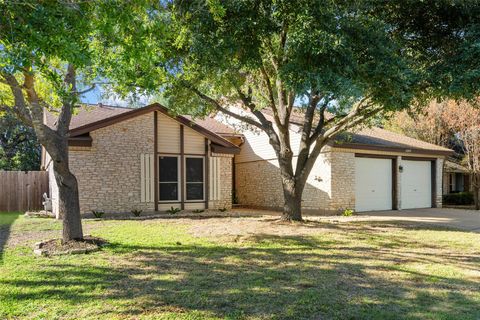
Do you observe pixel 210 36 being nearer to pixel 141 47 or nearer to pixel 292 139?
pixel 141 47

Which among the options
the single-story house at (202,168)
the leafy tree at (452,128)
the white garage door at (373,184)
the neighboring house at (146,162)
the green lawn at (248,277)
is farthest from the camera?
the leafy tree at (452,128)

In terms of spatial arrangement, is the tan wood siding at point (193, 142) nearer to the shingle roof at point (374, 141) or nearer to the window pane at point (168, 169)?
the window pane at point (168, 169)

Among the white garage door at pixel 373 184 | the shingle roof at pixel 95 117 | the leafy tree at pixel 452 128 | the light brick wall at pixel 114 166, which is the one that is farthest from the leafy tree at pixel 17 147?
the leafy tree at pixel 452 128

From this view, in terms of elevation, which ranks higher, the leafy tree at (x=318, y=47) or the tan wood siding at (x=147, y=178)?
the leafy tree at (x=318, y=47)

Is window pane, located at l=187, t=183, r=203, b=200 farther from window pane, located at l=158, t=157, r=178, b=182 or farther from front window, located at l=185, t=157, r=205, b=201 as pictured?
window pane, located at l=158, t=157, r=178, b=182

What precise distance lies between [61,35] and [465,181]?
29.8m

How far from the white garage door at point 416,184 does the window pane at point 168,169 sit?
10199mm

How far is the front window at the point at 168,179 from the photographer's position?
15.8m

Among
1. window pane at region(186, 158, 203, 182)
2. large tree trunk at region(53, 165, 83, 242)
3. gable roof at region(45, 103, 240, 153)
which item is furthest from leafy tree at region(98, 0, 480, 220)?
window pane at region(186, 158, 203, 182)

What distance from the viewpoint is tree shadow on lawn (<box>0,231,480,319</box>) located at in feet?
15.2

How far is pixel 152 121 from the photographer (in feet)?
51.3

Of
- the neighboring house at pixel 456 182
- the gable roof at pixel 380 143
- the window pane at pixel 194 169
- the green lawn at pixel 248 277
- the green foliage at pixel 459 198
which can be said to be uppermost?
the gable roof at pixel 380 143

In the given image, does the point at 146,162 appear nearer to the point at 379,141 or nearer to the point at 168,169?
the point at 168,169

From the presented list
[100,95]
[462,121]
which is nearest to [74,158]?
[100,95]
